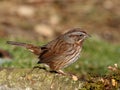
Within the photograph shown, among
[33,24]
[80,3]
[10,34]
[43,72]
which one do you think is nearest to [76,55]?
[43,72]

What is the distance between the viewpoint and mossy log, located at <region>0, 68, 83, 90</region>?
7.15 metres

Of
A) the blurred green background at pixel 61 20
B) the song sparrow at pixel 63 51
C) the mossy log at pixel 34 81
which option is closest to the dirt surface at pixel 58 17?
the blurred green background at pixel 61 20

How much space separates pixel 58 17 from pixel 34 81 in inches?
497

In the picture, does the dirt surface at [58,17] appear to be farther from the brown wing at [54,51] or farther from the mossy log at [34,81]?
the mossy log at [34,81]

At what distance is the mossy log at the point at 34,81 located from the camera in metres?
7.15

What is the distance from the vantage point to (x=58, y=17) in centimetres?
1981

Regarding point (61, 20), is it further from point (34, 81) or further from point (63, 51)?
point (34, 81)

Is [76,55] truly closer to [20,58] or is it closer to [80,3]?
[20,58]

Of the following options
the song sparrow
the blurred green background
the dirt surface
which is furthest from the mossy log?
the dirt surface

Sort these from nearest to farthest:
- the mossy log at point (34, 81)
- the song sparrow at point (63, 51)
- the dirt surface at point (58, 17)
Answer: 1. the mossy log at point (34, 81)
2. the song sparrow at point (63, 51)
3. the dirt surface at point (58, 17)

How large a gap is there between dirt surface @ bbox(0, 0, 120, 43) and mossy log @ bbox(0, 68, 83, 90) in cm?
978

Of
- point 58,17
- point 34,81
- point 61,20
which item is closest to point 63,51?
point 34,81

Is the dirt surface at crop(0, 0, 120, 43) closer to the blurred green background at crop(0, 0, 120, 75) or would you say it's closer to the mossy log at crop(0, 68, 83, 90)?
the blurred green background at crop(0, 0, 120, 75)

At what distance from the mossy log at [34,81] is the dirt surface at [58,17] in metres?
9.78
